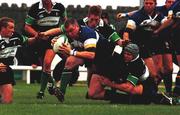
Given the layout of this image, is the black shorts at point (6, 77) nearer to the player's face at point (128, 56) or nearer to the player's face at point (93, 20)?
the player's face at point (93, 20)

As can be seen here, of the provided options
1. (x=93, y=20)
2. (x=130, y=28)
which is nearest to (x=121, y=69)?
(x=93, y=20)

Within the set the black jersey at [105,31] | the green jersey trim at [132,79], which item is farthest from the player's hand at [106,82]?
the black jersey at [105,31]

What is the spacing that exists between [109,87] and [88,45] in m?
1.12

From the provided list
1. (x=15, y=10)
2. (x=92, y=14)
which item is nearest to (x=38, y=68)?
(x=15, y=10)

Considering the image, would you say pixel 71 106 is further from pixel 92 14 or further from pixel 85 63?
pixel 92 14

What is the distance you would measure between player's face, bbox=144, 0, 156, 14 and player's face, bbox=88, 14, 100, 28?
0.99 meters

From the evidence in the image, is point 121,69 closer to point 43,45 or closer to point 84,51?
point 84,51

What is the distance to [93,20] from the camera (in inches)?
546

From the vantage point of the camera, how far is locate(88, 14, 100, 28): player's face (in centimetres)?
1377

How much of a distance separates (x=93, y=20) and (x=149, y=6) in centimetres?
114

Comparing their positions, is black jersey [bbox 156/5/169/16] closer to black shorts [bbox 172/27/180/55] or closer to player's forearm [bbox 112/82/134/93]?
black shorts [bbox 172/27/180/55]

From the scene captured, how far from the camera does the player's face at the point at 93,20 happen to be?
45.2 feet

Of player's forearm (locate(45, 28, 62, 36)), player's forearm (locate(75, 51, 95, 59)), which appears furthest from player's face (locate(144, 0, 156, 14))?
player's forearm (locate(75, 51, 95, 59))

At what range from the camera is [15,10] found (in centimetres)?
3097
